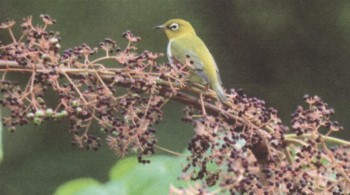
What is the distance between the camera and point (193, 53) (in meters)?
2.86

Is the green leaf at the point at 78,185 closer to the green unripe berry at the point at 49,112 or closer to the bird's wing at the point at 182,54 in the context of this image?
the bird's wing at the point at 182,54

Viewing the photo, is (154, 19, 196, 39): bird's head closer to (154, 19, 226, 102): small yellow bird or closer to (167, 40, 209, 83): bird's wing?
(154, 19, 226, 102): small yellow bird

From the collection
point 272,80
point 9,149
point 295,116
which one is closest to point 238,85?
point 272,80

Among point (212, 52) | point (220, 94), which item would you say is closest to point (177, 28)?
point (220, 94)

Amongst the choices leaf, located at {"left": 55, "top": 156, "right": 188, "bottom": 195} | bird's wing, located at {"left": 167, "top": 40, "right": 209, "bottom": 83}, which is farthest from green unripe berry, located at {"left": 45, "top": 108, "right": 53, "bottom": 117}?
leaf, located at {"left": 55, "top": 156, "right": 188, "bottom": 195}

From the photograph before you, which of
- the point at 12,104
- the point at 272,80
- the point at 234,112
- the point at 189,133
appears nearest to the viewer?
the point at 12,104

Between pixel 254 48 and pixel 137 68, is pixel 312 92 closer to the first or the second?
pixel 254 48

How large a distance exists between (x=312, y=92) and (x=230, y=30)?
62cm

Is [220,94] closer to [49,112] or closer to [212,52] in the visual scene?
[49,112]

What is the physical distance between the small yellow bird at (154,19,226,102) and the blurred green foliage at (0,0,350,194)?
1.82m

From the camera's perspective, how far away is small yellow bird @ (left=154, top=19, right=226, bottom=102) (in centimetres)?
253

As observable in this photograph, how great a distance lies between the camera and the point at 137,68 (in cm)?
225

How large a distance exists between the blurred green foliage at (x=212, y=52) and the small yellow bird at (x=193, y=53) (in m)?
1.82

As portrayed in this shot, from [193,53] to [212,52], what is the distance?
3070mm
